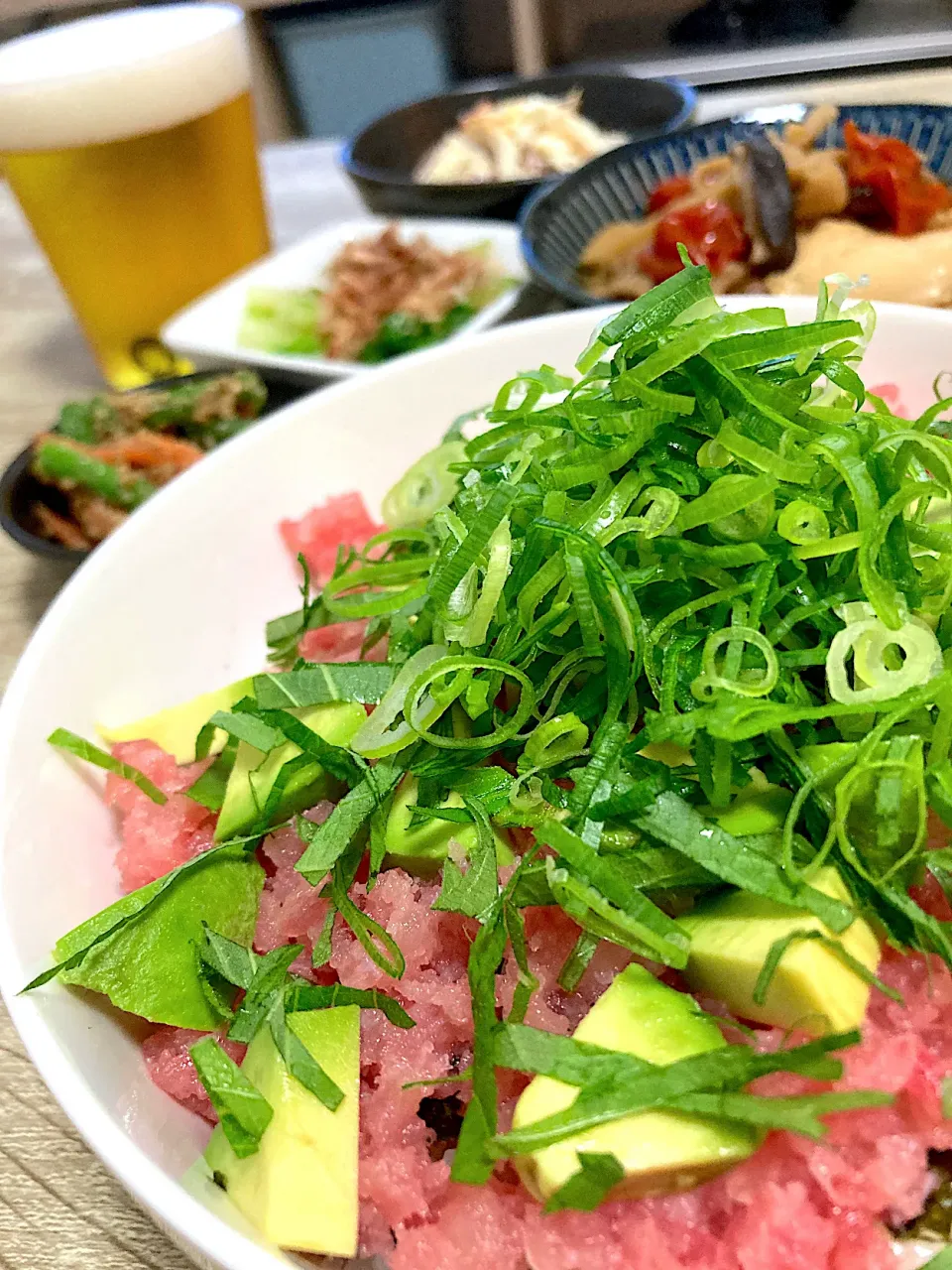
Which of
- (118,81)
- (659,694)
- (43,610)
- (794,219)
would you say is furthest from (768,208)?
(43,610)

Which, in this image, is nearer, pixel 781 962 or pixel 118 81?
pixel 781 962

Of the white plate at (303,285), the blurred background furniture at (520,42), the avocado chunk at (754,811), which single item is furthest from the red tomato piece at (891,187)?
the blurred background furniture at (520,42)

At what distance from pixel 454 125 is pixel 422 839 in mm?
3067

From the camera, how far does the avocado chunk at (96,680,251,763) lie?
1234 millimetres

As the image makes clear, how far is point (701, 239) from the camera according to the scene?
210 centimetres

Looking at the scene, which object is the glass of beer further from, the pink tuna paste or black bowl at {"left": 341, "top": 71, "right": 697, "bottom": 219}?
the pink tuna paste

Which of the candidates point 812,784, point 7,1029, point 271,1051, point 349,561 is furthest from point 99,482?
point 812,784

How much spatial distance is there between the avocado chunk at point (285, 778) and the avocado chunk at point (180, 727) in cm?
15

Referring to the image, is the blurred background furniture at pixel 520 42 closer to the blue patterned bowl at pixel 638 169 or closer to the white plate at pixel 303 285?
the blue patterned bowl at pixel 638 169

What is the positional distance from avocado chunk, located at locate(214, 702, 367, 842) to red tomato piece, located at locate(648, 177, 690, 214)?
5.72ft

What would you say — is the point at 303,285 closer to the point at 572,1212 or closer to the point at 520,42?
the point at 572,1212

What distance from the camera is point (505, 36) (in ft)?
18.1

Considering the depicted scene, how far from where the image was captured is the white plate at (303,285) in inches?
87.8

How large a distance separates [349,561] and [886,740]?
29.2 inches
